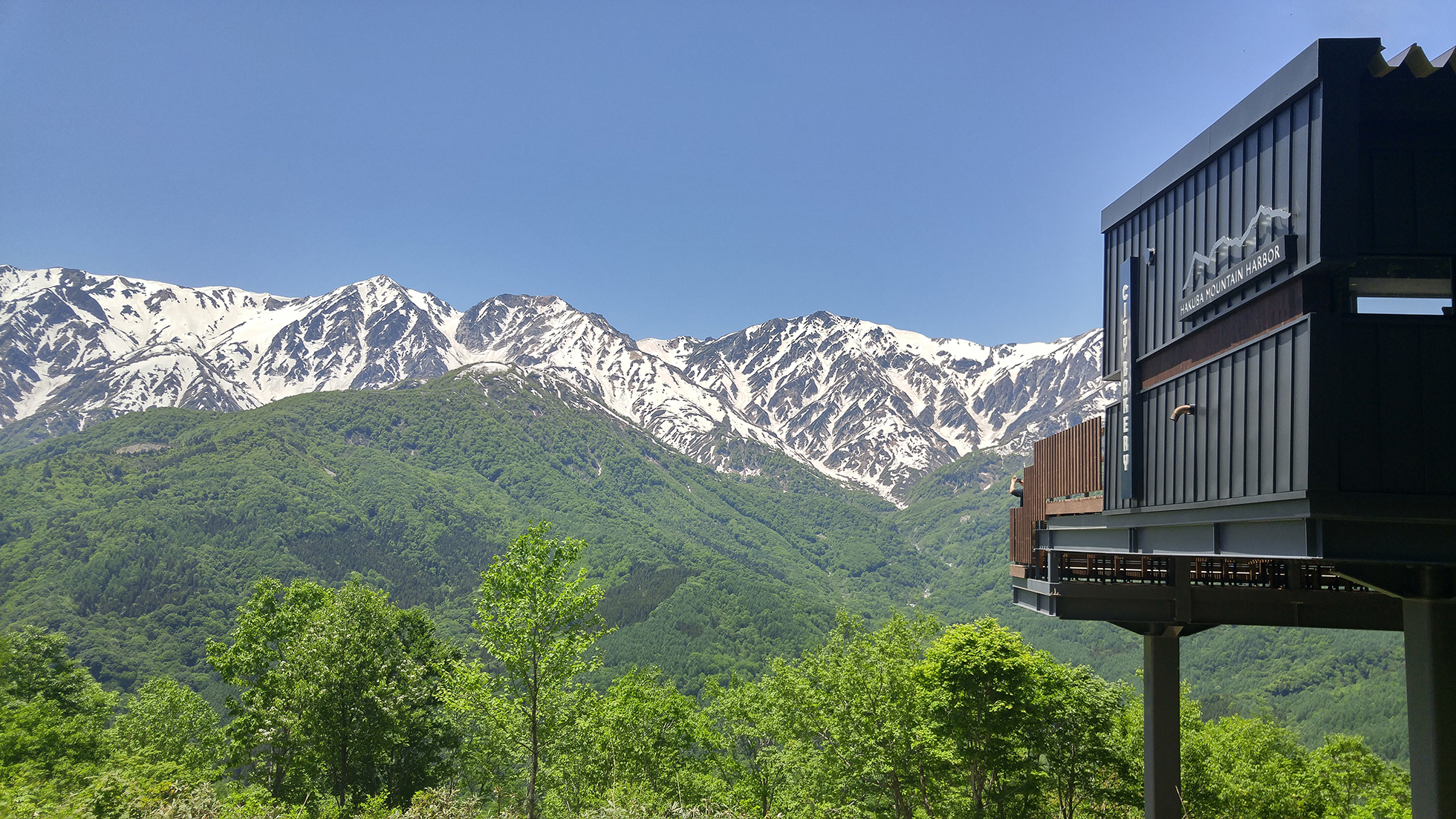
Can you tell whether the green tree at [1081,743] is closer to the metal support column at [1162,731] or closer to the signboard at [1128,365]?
the metal support column at [1162,731]

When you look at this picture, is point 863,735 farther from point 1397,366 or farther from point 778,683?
point 1397,366

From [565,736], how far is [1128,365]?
1902 cm

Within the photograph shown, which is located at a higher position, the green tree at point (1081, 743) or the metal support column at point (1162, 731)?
the metal support column at point (1162, 731)

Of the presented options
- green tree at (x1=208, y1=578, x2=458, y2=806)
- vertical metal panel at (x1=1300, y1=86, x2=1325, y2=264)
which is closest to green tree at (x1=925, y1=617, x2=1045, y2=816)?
vertical metal panel at (x1=1300, y1=86, x2=1325, y2=264)

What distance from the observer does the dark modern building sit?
7574 millimetres

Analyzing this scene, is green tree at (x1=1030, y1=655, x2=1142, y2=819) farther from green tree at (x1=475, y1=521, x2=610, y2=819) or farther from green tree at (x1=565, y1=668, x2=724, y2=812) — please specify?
green tree at (x1=475, y1=521, x2=610, y2=819)

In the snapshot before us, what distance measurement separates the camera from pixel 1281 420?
318 inches

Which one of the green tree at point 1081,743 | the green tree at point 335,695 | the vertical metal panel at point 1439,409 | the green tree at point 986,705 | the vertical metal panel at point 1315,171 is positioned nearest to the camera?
the vertical metal panel at point 1439,409

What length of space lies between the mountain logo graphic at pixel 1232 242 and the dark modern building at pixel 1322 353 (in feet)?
0.08

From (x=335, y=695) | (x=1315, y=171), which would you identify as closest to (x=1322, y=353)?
(x=1315, y=171)

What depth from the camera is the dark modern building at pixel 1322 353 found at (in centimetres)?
757

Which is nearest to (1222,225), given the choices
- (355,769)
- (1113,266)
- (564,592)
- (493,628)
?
(1113,266)

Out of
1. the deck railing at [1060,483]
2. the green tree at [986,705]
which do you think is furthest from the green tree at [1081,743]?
the deck railing at [1060,483]

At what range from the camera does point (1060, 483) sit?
16.2 metres
